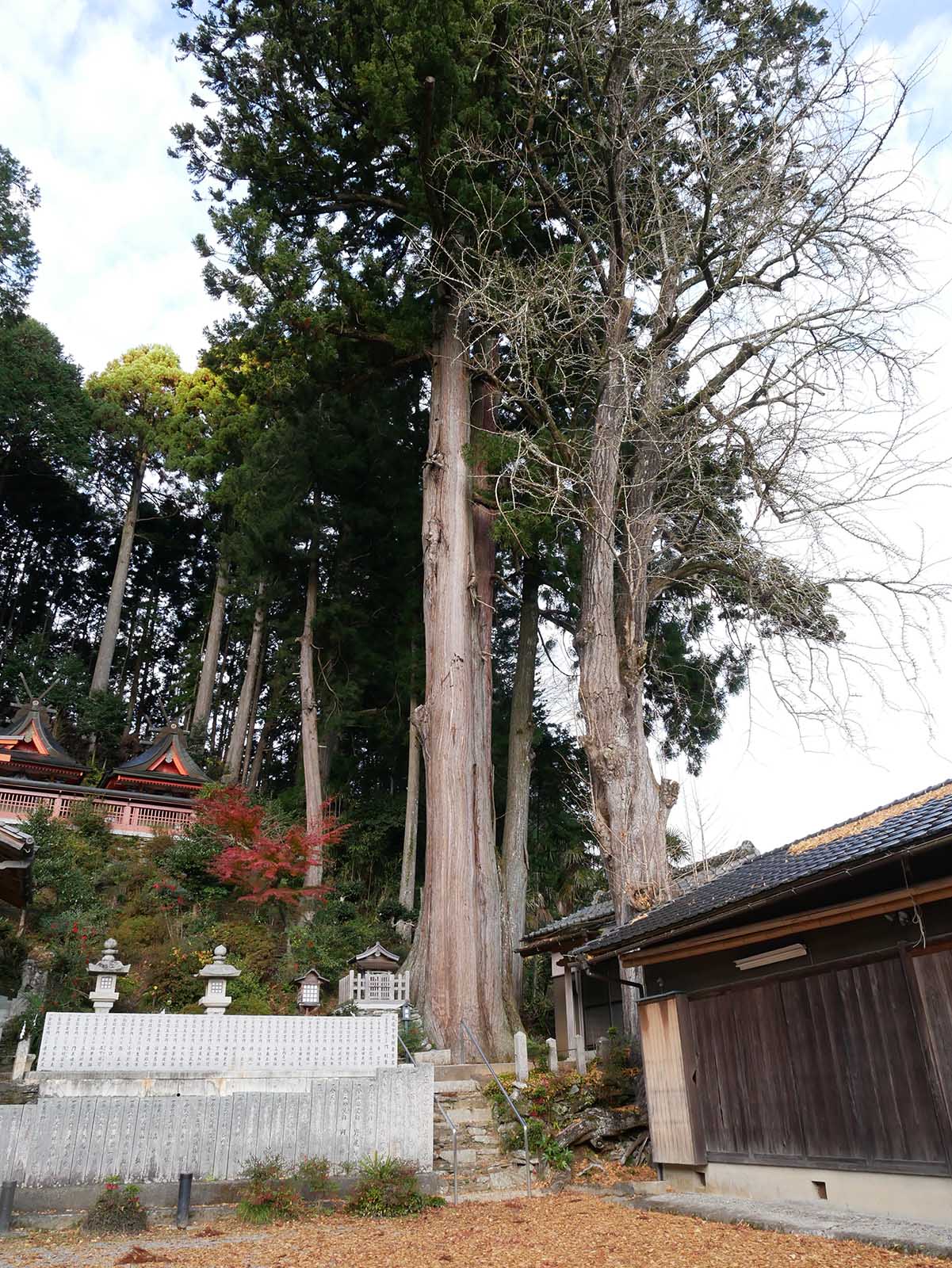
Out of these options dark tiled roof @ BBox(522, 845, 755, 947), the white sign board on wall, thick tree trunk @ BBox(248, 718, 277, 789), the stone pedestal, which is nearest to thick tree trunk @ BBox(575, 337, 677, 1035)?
dark tiled roof @ BBox(522, 845, 755, 947)

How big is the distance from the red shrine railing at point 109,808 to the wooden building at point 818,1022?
48.7 feet

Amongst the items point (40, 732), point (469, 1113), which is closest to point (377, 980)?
point (469, 1113)

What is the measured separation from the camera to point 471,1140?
9375 mm

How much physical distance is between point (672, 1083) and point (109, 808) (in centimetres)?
1629

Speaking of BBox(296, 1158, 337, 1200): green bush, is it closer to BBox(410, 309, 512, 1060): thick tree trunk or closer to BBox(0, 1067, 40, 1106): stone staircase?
BBox(0, 1067, 40, 1106): stone staircase

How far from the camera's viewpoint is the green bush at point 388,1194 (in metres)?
7.31

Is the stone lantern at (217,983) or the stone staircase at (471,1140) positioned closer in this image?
the stone staircase at (471,1140)

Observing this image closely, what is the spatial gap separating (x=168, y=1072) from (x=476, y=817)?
255 inches

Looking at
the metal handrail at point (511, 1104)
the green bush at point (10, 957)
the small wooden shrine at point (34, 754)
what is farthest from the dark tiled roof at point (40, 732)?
the metal handrail at point (511, 1104)

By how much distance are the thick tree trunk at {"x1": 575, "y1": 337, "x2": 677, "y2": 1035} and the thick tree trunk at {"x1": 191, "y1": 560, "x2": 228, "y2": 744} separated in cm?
1609

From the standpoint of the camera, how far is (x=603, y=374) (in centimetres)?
1298

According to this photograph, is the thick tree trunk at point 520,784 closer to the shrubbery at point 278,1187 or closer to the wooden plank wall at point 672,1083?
the wooden plank wall at point 672,1083

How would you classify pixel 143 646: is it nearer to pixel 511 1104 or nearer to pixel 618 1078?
pixel 511 1104

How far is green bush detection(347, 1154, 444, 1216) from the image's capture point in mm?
7312
